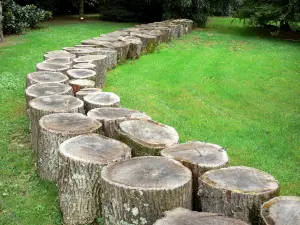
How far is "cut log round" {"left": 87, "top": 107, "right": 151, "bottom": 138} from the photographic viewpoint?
17.6 feet

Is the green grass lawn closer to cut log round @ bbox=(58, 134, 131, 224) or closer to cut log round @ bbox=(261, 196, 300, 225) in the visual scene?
cut log round @ bbox=(58, 134, 131, 224)

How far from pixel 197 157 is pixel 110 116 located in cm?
159

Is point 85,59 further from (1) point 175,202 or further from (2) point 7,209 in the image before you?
(1) point 175,202

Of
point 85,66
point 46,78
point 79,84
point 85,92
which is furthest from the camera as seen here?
point 85,66

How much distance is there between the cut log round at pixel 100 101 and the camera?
6.21m

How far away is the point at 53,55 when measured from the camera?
9.87 m

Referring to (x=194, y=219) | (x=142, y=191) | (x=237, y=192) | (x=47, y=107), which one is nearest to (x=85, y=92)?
(x=47, y=107)

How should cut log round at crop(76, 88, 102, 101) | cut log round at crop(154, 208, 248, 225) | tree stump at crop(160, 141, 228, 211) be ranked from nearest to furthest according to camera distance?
1. cut log round at crop(154, 208, 248, 225)
2. tree stump at crop(160, 141, 228, 211)
3. cut log round at crop(76, 88, 102, 101)

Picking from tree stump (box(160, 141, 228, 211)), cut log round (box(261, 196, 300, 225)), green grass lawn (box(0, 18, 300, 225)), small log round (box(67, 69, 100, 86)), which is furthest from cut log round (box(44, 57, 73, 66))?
cut log round (box(261, 196, 300, 225))

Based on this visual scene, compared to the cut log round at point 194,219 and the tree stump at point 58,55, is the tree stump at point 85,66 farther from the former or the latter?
the cut log round at point 194,219

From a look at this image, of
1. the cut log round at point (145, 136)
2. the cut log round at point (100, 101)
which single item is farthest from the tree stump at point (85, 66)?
the cut log round at point (145, 136)

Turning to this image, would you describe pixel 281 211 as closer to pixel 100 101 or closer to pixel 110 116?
pixel 110 116

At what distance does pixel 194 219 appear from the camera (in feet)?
11.0

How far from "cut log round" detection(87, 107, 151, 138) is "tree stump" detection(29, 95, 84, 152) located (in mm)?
369
